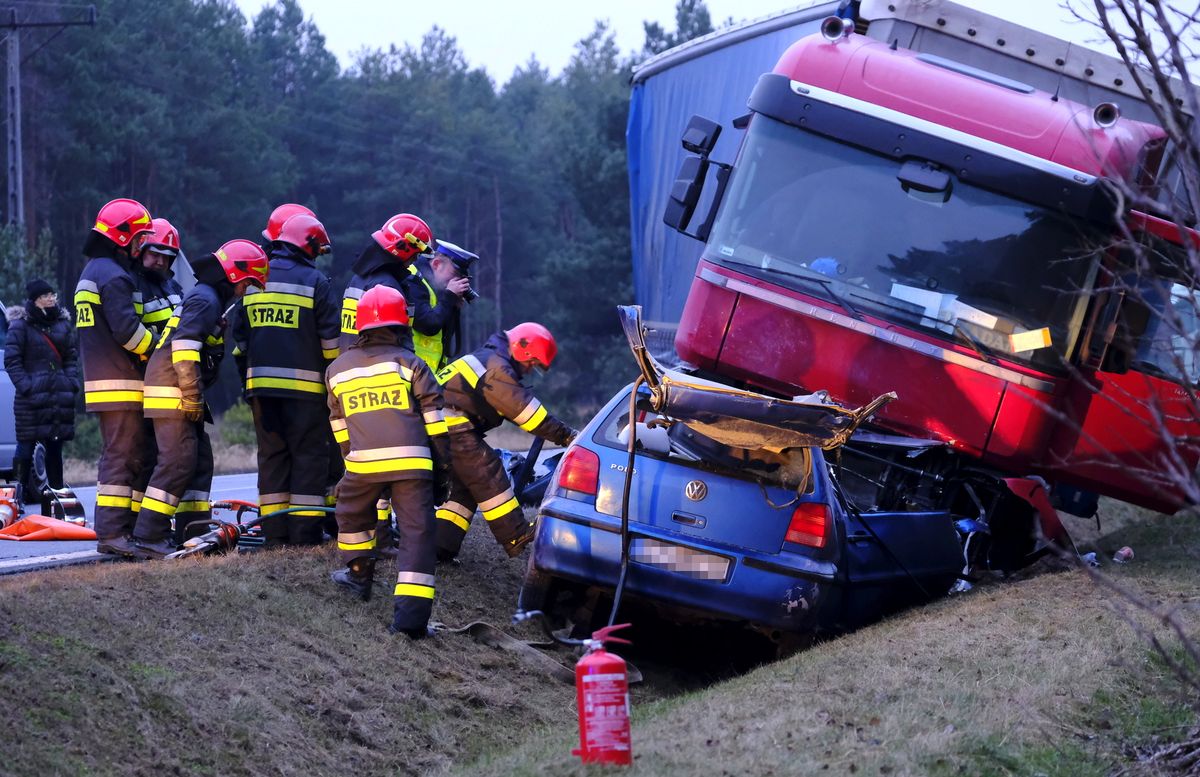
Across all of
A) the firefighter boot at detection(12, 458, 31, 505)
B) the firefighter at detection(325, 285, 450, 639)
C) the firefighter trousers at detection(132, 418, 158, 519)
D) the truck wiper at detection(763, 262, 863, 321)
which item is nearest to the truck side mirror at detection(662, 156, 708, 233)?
the truck wiper at detection(763, 262, 863, 321)

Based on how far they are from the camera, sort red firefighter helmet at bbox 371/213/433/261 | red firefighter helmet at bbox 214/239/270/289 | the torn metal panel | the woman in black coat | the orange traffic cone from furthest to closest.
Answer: the woman in black coat, the orange traffic cone, red firefighter helmet at bbox 371/213/433/261, red firefighter helmet at bbox 214/239/270/289, the torn metal panel

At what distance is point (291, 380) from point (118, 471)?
1.15 meters

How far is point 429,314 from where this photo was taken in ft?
32.4

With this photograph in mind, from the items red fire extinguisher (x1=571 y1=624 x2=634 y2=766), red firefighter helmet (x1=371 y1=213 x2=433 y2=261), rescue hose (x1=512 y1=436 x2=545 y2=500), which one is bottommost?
rescue hose (x1=512 y1=436 x2=545 y2=500)

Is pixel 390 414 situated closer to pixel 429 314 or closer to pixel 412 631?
pixel 412 631

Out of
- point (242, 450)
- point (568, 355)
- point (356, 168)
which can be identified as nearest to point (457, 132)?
point (356, 168)

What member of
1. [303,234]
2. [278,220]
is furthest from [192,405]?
[278,220]

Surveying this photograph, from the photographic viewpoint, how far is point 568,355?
49281mm

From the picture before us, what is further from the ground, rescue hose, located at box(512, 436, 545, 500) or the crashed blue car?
the crashed blue car

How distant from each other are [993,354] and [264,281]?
4.53m

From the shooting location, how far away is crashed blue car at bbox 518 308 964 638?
754 cm

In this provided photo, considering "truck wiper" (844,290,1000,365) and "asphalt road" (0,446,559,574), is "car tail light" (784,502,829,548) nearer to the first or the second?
"truck wiper" (844,290,1000,365)

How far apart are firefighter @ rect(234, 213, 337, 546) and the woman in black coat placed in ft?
12.7

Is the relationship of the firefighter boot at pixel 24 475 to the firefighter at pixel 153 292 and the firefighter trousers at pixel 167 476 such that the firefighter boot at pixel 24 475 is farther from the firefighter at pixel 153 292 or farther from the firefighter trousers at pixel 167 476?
the firefighter trousers at pixel 167 476
